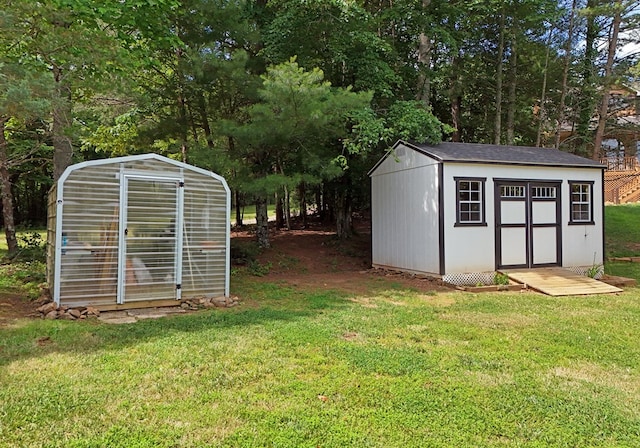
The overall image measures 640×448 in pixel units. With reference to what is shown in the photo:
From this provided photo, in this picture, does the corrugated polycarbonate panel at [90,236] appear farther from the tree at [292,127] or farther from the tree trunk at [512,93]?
the tree trunk at [512,93]

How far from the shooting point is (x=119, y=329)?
532cm

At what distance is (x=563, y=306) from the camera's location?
720cm

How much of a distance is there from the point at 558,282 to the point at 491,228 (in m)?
1.73

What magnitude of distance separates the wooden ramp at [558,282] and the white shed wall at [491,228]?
617 mm

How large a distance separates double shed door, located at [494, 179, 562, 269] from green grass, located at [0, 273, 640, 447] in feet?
12.1

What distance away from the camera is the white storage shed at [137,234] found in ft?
20.1

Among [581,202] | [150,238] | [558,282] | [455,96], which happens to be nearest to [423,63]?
[455,96]

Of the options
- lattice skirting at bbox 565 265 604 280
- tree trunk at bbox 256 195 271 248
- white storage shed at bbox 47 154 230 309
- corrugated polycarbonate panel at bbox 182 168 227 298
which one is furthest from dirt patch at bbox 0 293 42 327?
lattice skirting at bbox 565 265 604 280

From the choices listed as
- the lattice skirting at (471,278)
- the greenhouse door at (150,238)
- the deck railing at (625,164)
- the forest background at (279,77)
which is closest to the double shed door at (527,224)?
the lattice skirting at (471,278)

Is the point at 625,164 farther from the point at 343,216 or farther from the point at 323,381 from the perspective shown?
the point at 323,381

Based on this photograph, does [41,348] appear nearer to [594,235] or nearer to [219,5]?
[219,5]

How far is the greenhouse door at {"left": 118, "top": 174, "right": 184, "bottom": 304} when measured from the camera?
648 cm

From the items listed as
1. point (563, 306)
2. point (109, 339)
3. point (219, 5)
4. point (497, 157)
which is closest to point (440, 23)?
point (497, 157)

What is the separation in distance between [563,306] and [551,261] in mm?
3472
